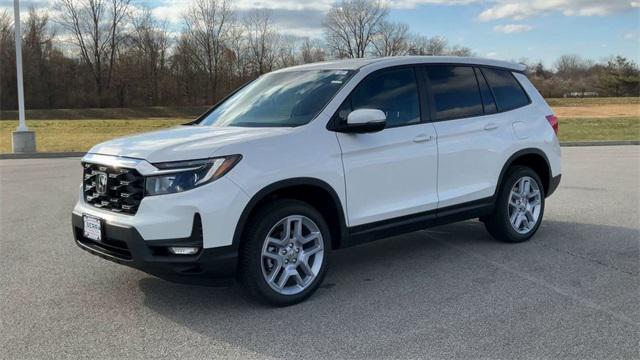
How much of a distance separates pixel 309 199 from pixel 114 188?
4.87 ft

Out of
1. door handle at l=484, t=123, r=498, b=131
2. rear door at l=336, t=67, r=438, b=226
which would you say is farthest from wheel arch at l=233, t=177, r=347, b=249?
door handle at l=484, t=123, r=498, b=131

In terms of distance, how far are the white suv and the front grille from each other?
1cm

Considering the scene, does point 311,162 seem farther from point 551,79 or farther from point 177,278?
point 551,79

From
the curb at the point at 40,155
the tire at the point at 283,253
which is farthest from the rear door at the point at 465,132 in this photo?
the curb at the point at 40,155

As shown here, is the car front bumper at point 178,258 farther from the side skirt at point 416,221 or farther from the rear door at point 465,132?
the rear door at point 465,132

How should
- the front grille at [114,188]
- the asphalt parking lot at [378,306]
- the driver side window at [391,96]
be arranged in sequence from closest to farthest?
the asphalt parking lot at [378,306], the front grille at [114,188], the driver side window at [391,96]

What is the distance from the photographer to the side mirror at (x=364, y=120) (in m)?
4.67

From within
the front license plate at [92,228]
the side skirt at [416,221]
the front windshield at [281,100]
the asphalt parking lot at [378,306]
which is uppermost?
the front windshield at [281,100]

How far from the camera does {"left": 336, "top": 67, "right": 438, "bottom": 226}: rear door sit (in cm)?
487

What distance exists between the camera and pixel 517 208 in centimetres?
643

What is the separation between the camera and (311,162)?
4559mm

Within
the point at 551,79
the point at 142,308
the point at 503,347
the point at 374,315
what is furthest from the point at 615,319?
the point at 551,79

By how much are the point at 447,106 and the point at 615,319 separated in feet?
7.86

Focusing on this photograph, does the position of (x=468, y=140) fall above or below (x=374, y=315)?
above
